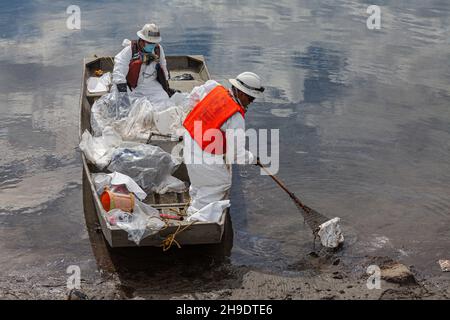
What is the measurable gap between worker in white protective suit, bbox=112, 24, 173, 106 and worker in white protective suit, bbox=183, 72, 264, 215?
2.51 meters

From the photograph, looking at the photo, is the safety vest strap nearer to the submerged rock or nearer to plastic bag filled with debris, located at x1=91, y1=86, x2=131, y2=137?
plastic bag filled with debris, located at x1=91, y1=86, x2=131, y2=137

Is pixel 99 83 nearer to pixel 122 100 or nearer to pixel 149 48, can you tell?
pixel 122 100

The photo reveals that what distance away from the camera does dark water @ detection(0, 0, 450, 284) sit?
9.00 metres

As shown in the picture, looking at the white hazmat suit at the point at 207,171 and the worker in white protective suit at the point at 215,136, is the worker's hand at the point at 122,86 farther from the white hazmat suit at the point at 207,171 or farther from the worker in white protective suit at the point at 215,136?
the white hazmat suit at the point at 207,171

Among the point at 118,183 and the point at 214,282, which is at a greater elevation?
the point at 118,183

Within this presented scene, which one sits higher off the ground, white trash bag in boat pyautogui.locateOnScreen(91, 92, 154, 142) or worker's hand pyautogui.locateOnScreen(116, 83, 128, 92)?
worker's hand pyautogui.locateOnScreen(116, 83, 128, 92)

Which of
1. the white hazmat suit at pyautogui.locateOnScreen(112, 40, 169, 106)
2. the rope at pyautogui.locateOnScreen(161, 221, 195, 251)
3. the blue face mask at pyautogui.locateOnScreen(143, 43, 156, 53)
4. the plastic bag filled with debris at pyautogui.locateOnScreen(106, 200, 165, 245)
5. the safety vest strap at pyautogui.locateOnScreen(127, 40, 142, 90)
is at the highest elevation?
the blue face mask at pyautogui.locateOnScreen(143, 43, 156, 53)

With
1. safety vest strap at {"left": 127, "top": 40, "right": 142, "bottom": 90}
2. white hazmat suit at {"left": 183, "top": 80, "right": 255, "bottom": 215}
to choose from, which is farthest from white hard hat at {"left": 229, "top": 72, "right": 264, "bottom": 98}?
safety vest strap at {"left": 127, "top": 40, "right": 142, "bottom": 90}

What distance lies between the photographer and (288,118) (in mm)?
13508

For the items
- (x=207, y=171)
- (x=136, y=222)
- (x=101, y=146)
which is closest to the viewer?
(x=136, y=222)

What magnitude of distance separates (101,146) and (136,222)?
2.23 m

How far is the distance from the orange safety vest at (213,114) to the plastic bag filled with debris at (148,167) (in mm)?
1148

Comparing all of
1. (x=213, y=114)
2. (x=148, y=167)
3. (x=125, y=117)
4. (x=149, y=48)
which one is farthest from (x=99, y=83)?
(x=213, y=114)

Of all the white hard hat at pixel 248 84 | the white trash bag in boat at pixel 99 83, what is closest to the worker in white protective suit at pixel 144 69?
the white trash bag in boat at pixel 99 83
